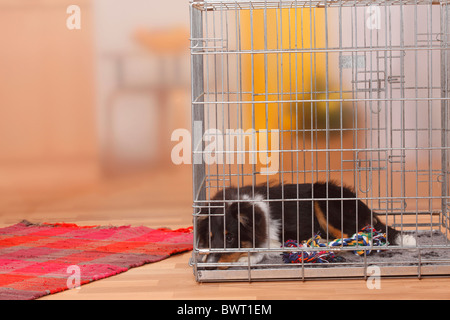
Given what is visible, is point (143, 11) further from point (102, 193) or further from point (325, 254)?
point (325, 254)

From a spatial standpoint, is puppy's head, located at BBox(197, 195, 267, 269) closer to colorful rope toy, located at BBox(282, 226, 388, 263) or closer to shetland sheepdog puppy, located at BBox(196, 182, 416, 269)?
shetland sheepdog puppy, located at BBox(196, 182, 416, 269)

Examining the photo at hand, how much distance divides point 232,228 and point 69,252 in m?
0.97

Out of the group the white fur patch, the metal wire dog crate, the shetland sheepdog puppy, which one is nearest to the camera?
the shetland sheepdog puppy

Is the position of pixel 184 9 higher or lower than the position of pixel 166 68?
higher

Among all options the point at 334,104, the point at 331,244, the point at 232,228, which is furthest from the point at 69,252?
the point at 334,104

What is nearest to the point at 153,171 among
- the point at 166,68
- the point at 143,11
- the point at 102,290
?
the point at 166,68

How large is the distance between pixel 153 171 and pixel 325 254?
5.53 feet

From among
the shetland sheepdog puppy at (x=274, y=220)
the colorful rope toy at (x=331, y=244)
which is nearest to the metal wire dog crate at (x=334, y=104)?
the shetland sheepdog puppy at (x=274, y=220)

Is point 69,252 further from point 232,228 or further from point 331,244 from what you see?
point 331,244

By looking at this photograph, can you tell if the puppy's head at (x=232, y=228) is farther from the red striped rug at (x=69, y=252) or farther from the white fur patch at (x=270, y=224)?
the red striped rug at (x=69, y=252)

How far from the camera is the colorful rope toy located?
281 centimetres

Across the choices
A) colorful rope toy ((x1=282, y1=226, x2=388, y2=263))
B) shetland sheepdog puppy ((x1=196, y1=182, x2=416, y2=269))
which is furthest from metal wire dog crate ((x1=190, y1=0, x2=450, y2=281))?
colorful rope toy ((x1=282, y1=226, x2=388, y2=263))

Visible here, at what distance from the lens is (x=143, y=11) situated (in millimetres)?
4105

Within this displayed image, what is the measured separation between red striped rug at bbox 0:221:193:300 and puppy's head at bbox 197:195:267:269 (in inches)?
14.4
